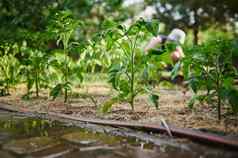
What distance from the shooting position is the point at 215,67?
2.74 m

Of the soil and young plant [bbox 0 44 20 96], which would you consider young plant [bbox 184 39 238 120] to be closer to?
the soil

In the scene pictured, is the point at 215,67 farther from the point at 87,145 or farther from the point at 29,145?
the point at 29,145

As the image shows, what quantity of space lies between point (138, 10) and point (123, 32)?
30.7 feet

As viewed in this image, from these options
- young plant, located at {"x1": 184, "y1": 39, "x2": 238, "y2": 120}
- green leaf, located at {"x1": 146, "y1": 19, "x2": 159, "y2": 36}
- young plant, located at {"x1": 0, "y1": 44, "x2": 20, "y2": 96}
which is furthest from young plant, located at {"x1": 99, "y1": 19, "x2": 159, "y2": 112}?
young plant, located at {"x1": 0, "y1": 44, "x2": 20, "y2": 96}

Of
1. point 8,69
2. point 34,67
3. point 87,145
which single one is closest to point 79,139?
point 87,145

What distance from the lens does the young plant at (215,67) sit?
8.45ft

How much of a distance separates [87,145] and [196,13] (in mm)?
7739

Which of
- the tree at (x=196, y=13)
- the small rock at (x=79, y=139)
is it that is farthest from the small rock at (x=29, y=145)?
the tree at (x=196, y=13)

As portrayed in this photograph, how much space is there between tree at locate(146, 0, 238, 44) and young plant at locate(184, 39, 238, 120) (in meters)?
5.57

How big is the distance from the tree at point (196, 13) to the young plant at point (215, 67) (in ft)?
18.3

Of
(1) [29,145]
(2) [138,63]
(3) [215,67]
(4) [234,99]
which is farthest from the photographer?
(2) [138,63]

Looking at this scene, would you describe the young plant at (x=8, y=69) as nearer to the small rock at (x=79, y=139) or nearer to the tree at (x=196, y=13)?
the small rock at (x=79, y=139)

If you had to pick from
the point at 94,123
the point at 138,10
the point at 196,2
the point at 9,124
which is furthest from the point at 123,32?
the point at 138,10

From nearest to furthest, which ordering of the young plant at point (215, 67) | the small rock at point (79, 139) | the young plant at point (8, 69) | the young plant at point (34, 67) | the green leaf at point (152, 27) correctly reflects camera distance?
1. the small rock at point (79, 139)
2. the young plant at point (215, 67)
3. the green leaf at point (152, 27)
4. the young plant at point (34, 67)
5. the young plant at point (8, 69)
